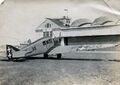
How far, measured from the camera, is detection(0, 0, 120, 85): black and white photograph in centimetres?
122

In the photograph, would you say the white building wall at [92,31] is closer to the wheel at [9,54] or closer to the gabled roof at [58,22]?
the gabled roof at [58,22]

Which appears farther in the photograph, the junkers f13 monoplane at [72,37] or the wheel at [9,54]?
the wheel at [9,54]

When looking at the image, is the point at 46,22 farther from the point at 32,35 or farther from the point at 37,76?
the point at 37,76

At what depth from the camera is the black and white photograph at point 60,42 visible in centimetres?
122

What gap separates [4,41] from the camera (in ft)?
4.42

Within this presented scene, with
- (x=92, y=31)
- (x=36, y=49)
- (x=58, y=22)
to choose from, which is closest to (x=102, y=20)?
(x=92, y=31)

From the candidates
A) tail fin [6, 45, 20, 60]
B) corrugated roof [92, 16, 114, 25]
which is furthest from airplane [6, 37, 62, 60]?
corrugated roof [92, 16, 114, 25]

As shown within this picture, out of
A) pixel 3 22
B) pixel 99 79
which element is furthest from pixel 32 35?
pixel 99 79

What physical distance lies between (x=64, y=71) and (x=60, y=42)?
109 millimetres

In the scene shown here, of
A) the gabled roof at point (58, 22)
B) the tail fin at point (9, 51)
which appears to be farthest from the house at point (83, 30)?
the tail fin at point (9, 51)

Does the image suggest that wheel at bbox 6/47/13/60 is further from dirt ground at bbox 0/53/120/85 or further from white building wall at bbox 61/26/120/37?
white building wall at bbox 61/26/120/37

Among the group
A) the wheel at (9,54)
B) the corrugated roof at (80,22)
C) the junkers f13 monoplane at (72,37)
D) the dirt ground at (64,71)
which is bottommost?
the dirt ground at (64,71)

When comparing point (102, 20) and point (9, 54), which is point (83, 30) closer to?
point (102, 20)

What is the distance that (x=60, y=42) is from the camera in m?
1.26
